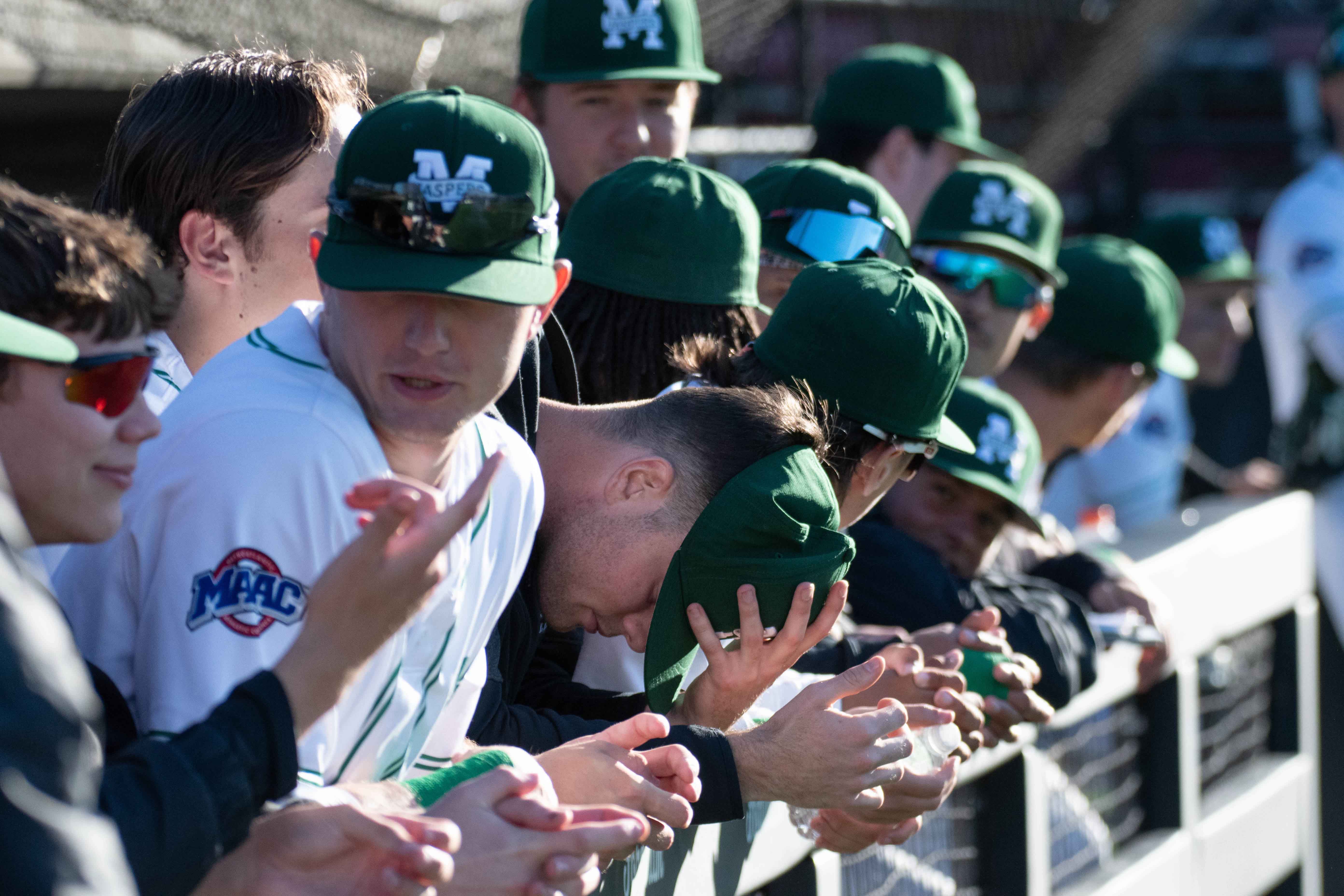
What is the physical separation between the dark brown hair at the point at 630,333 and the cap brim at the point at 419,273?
89 centimetres

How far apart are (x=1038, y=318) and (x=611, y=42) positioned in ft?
4.10

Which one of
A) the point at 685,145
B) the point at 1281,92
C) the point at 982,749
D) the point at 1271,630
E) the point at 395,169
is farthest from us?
the point at 1281,92

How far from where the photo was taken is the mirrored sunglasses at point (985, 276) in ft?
11.8

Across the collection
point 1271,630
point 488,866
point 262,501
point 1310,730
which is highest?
point 262,501

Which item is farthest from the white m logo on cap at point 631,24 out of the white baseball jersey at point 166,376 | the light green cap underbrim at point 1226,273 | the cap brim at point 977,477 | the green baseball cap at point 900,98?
the light green cap underbrim at point 1226,273

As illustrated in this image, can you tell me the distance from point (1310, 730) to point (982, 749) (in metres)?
2.30

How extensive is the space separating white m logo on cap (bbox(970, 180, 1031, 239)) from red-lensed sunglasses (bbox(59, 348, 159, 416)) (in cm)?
260

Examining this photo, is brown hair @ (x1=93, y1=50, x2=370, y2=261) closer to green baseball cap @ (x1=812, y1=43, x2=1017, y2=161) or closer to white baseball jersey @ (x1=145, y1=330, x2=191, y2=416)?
white baseball jersey @ (x1=145, y1=330, x2=191, y2=416)

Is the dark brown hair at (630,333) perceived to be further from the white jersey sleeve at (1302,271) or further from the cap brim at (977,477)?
the white jersey sleeve at (1302,271)

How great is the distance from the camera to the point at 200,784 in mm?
1312

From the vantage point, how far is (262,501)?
1.50 metres

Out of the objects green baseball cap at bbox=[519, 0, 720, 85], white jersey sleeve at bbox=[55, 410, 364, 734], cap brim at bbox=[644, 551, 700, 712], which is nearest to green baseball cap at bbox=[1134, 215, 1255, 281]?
green baseball cap at bbox=[519, 0, 720, 85]

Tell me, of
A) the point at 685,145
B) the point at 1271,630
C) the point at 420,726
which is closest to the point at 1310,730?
the point at 1271,630

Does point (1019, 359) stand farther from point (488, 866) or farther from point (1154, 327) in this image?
point (488, 866)
